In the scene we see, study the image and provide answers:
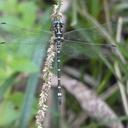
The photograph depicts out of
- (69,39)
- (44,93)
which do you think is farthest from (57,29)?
(69,39)

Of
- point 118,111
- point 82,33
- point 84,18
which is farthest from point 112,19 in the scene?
point 118,111

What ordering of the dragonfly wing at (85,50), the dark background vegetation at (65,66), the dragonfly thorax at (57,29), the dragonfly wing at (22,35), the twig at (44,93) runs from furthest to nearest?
the dark background vegetation at (65,66) < the dragonfly wing at (22,35) < the dragonfly wing at (85,50) < the dragonfly thorax at (57,29) < the twig at (44,93)

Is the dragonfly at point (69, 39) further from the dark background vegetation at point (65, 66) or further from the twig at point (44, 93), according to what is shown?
the twig at point (44, 93)

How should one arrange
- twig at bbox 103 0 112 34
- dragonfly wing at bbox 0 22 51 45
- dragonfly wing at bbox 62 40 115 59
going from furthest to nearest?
twig at bbox 103 0 112 34 < dragonfly wing at bbox 0 22 51 45 < dragonfly wing at bbox 62 40 115 59

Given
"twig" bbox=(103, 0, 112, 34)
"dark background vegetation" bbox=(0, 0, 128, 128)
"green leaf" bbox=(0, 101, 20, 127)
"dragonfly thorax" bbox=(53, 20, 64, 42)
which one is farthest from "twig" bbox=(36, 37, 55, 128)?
"twig" bbox=(103, 0, 112, 34)

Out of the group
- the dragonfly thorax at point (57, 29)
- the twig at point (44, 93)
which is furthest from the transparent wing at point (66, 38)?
the twig at point (44, 93)

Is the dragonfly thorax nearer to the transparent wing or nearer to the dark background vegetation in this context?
the transparent wing

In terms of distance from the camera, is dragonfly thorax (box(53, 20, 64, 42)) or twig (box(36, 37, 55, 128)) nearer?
twig (box(36, 37, 55, 128))

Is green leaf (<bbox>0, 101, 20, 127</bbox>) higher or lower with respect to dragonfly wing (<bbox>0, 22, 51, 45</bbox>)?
lower

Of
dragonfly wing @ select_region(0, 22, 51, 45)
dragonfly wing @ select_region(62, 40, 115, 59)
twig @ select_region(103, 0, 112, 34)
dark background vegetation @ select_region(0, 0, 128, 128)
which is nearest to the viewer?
dragonfly wing @ select_region(62, 40, 115, 59)
